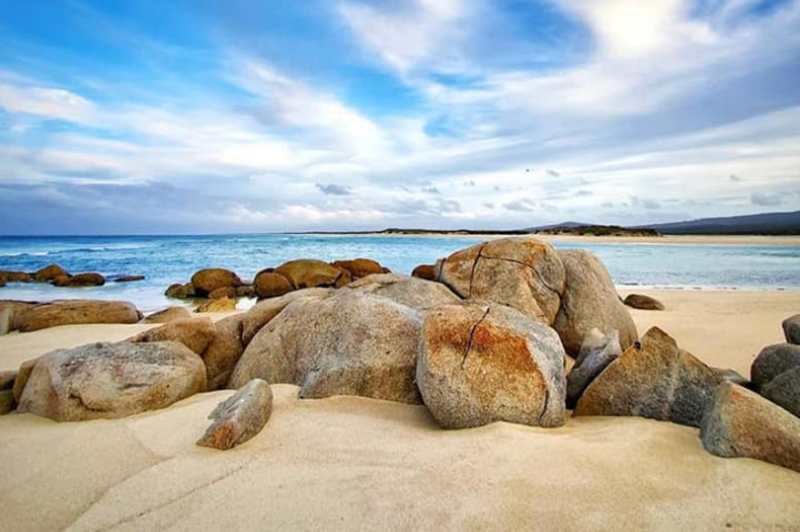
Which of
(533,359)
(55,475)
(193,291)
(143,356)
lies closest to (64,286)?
(193,291)

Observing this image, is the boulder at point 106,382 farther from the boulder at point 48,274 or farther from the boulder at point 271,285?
the boulder at point 48,274

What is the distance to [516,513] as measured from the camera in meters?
2.42

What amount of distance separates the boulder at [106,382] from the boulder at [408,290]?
9.16 feet

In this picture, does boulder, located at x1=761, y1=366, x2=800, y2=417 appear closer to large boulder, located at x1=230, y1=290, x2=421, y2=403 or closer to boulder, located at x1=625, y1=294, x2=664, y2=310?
large boulder, located at x1=230, y1=290, x2=421, y2=403

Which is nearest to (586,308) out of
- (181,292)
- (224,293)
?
(224,293)

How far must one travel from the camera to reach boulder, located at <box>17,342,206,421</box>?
398cm

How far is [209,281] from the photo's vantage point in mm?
18844

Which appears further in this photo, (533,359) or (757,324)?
(757,324)

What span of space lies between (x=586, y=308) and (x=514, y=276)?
1.16 m

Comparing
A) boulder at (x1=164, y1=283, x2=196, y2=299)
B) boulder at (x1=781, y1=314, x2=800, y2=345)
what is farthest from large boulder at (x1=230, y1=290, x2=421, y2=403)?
boulder at (x1=164, y1=283, x2=196, y2=299)

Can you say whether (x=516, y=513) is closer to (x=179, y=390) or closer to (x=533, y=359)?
(x=533, y=359)

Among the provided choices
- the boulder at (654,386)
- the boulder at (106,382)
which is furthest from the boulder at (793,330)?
the boulder at (106,382)

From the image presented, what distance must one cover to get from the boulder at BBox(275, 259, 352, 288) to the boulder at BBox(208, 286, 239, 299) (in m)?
1.79

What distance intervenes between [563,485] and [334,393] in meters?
2.20
